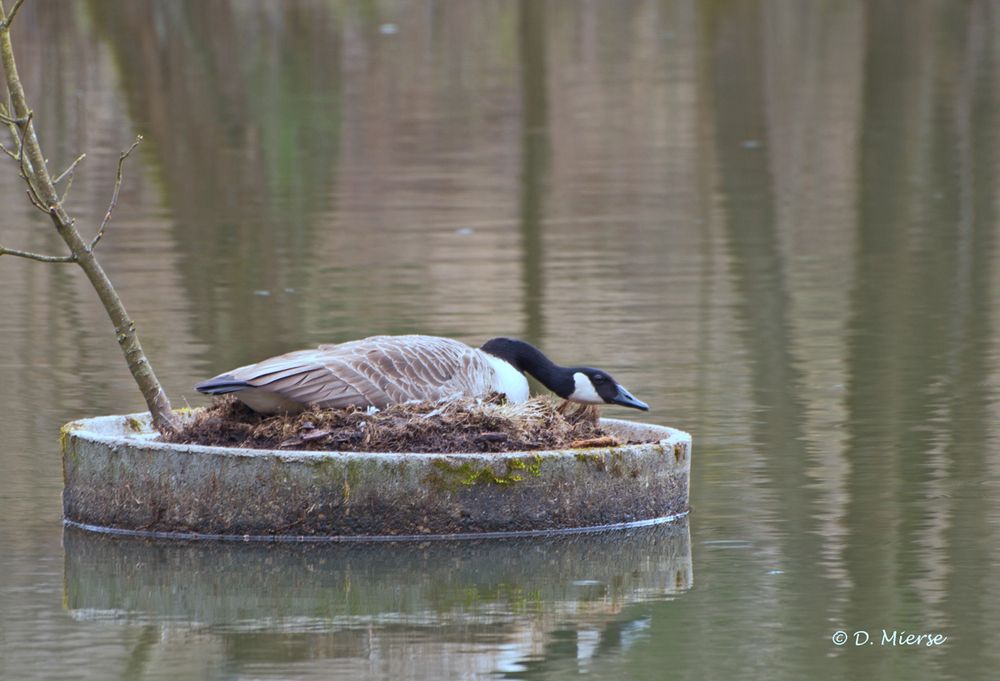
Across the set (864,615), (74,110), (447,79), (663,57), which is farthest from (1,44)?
(663,57)

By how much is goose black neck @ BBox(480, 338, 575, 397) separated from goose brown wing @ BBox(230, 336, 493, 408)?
15.6 inches

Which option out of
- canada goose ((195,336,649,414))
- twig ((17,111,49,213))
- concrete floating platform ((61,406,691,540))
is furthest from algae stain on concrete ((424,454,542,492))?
twig ((17,111,49,213))

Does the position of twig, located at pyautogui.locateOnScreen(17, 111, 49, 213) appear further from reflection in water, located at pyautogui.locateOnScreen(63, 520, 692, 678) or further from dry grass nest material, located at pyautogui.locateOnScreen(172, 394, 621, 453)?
reflection in water, located at pyautogui.locateOnScreen(63, 520, 692, 678)

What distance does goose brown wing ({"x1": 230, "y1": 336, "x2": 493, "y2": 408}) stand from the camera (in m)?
8.96

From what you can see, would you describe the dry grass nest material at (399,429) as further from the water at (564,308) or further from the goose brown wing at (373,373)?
the water at (564,308)

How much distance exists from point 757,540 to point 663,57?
106ft

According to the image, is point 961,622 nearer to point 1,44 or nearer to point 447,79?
point 1,44

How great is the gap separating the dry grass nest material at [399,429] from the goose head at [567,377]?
0.54 metres

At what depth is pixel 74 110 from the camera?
1229 inches

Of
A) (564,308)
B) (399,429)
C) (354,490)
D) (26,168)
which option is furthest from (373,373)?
(564,308)

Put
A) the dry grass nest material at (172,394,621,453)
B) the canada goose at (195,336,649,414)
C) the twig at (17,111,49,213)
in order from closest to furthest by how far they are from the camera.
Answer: the dry grass nest material at (172,394,621,453) < the canada goose at (195,336,649,414) < the twig at (17,111,49,213)

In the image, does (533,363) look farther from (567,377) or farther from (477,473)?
(477,473)

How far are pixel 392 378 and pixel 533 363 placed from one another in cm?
101

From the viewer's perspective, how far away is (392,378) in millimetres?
9156
